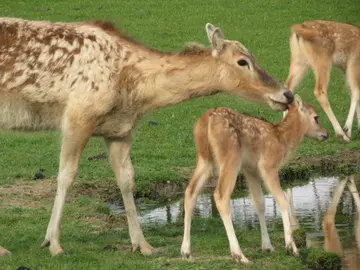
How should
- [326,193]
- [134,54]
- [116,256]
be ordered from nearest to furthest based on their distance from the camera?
Answer: 1. [116,256]
2. [134,54]
3. [326,193]

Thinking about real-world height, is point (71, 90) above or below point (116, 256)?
above

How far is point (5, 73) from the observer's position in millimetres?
10242

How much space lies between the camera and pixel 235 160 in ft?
32.6

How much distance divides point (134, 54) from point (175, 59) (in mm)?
420

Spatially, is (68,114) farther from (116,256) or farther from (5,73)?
(116,256)

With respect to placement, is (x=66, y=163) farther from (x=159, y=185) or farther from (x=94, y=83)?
(x=159, y=185)

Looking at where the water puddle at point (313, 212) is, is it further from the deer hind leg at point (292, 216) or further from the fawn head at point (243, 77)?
the fawn head at point (243, 77)

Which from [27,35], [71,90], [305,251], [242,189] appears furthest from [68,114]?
[242,189]

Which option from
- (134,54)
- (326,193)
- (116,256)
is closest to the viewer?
(116,256)

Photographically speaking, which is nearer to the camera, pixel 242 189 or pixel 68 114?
pixel 68 114

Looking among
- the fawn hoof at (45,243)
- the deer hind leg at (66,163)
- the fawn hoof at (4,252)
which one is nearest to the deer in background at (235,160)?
the deer hind leg at (66,163)

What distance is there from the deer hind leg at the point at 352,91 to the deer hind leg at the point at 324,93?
0.61 feet

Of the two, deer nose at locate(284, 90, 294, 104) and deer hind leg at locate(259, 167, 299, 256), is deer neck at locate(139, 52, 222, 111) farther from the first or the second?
deer hind leg at locate(259, 167, 299, 256)

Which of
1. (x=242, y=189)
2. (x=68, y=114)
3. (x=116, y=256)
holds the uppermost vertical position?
(x=68, y=114)
